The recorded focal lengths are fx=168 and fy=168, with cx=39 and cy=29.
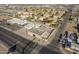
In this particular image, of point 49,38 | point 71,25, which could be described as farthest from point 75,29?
point 49,38

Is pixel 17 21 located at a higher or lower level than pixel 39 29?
higher

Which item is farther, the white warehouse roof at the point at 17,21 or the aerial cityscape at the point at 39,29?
the white warehouse roof at the point at 17,21

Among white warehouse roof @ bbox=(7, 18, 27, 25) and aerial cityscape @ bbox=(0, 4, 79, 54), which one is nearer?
aerial cityscape @ bbox=(0, 4, 79, 54)
